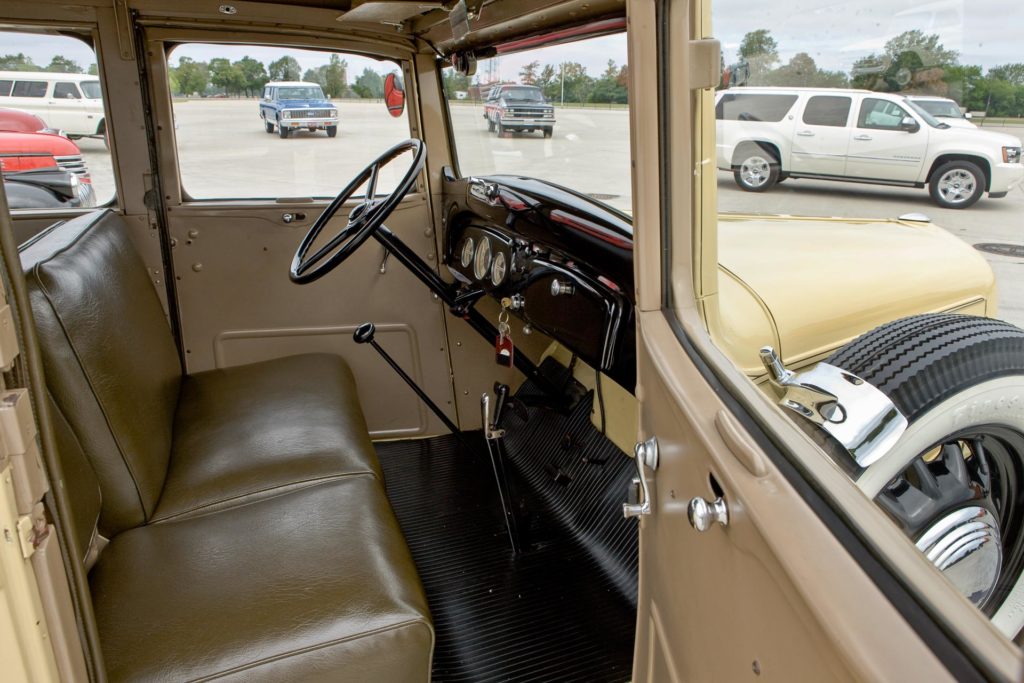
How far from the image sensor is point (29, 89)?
228 centimetres

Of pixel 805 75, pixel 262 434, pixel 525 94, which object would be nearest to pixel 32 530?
pixel 805 75

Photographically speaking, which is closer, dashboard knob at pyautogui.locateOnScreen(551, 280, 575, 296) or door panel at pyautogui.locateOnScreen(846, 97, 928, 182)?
door panel at pyautogui.locateOnScreen(846, 97, 928, 182)

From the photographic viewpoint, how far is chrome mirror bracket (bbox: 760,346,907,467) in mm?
842

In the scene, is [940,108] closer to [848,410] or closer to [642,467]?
[848,410]

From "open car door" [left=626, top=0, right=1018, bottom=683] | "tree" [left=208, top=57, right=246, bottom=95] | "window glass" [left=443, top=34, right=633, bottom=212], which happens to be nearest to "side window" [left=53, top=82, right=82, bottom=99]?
"tree" [left=208, top=57, right=246, bottom=95]

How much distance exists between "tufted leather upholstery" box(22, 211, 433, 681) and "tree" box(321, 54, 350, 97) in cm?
90

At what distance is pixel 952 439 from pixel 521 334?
1.70 metres

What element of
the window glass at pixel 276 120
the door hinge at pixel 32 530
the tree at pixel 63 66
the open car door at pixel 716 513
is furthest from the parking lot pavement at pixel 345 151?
the door hinge at pixel 32 530

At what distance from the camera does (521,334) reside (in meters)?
2.67

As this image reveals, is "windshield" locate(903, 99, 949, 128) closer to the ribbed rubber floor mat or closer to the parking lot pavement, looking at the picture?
the parking lot pavement

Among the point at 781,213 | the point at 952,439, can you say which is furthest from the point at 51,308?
the point at 952,439

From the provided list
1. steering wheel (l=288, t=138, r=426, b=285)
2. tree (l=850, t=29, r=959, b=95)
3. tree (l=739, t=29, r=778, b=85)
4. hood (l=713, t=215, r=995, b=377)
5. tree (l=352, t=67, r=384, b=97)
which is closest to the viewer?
tree (l=850, t=29, r=959, b=95)

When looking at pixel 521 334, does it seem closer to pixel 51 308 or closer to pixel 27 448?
pixel 51 308

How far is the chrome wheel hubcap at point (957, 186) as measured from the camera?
0.74 metres
